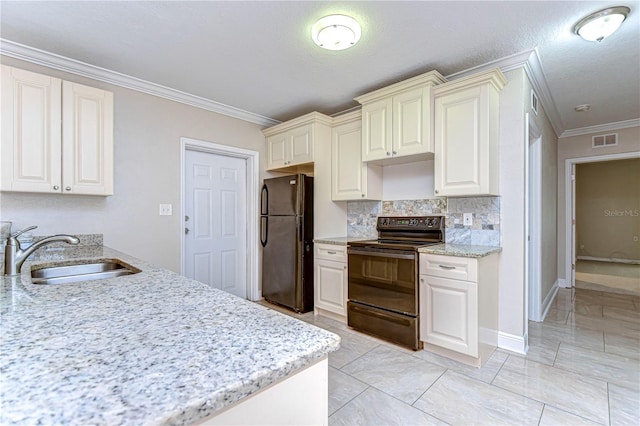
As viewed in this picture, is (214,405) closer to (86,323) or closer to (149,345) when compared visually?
(149,345)

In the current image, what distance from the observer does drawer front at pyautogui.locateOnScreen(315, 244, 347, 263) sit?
120 inches

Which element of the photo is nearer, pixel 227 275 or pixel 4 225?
pixel 4 225

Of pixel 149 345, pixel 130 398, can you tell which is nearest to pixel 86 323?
pixel 149 345

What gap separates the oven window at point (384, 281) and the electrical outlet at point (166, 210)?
1.91 meters

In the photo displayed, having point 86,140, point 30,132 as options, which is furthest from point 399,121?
point 30,132

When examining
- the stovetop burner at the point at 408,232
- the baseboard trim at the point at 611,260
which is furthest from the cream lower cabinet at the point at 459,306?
the baseboard trim at the point at 611,260

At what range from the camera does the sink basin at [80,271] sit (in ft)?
5.46

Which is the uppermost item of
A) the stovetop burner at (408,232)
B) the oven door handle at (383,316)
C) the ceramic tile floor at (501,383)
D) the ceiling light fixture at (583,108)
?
the ceiling light fixture at (583,108)

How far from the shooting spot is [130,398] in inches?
18.1

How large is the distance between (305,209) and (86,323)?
2.73m

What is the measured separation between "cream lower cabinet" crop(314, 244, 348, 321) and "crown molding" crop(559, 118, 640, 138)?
4.03 meters

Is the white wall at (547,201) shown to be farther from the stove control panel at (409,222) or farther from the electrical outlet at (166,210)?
the electrical outlet at (166,210)

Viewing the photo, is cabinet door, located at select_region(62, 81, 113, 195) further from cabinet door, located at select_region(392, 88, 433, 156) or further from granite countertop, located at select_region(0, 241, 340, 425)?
cabinet door, located at select_region(392, 88, 433, 156)

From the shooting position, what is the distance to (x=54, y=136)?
86.7 inches
